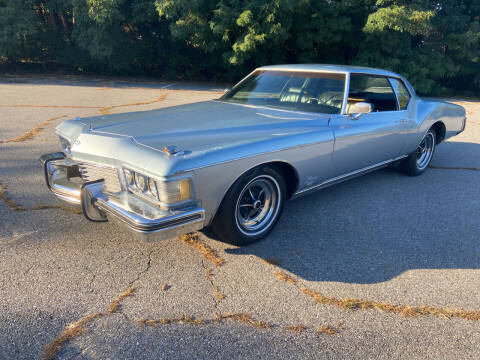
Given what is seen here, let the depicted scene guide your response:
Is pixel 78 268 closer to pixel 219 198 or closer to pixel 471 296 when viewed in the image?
pixel 219 198

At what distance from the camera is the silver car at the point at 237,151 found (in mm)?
2660

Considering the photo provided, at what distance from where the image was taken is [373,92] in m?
4.59

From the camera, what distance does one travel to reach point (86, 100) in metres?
11.5

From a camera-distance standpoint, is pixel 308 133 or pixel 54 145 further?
pixel 54 145

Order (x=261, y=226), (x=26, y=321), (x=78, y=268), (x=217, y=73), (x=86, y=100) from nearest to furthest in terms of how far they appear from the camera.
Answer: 1. (x=26, y=321)
2. (x=78, y=268)
3. (x=261, y=226)
4. (x=86, y=100)
5. (x=217, y=73)

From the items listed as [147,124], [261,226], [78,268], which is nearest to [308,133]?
[261,226]

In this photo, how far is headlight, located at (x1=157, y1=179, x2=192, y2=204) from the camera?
101 inches

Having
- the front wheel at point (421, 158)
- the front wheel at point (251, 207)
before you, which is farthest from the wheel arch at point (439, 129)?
the front wheel at point (251, 207)

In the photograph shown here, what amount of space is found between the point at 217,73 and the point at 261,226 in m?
18.3

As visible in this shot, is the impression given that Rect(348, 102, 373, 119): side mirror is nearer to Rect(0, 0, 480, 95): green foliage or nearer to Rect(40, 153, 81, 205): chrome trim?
Rect(40, 153, 81, 205): chrome trim

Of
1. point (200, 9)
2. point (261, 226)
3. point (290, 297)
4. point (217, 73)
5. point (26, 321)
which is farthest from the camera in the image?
point (217, 73)

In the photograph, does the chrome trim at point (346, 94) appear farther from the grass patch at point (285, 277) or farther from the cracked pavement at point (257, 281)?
the grass patch at point (285, 277)

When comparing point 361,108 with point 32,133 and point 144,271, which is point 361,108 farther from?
point 32,133

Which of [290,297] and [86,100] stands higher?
[86,100]
